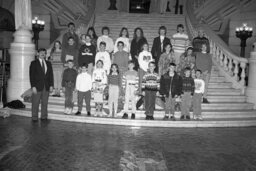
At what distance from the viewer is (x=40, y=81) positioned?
7648mm

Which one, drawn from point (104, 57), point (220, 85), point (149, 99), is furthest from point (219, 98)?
point (104, 57)

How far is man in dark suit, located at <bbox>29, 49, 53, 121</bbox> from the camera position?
7.61 metres

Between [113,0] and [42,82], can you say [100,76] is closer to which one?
[42,82]

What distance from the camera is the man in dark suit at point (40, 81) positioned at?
7.61m

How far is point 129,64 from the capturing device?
7.81m

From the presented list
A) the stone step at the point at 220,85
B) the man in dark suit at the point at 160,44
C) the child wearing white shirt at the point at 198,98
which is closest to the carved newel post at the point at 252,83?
the stone step at the point at 220,85

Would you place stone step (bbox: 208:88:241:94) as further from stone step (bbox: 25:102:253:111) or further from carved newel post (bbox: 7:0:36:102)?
carved newel post (bbox: 7:0:36:102)

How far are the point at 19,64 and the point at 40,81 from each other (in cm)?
201

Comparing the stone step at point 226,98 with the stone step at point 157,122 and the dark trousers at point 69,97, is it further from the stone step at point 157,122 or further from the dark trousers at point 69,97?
the dark trousers at point 69,97

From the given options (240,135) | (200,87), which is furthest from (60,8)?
(240,135)

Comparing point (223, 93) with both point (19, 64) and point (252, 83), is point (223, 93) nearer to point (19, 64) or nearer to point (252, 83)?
point (252, 83)

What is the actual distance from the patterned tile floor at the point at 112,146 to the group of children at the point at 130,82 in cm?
77

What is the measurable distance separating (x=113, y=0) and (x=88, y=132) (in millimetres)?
14597

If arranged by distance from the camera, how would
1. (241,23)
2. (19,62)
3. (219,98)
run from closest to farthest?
(219,98), (19,62), (241,23)
